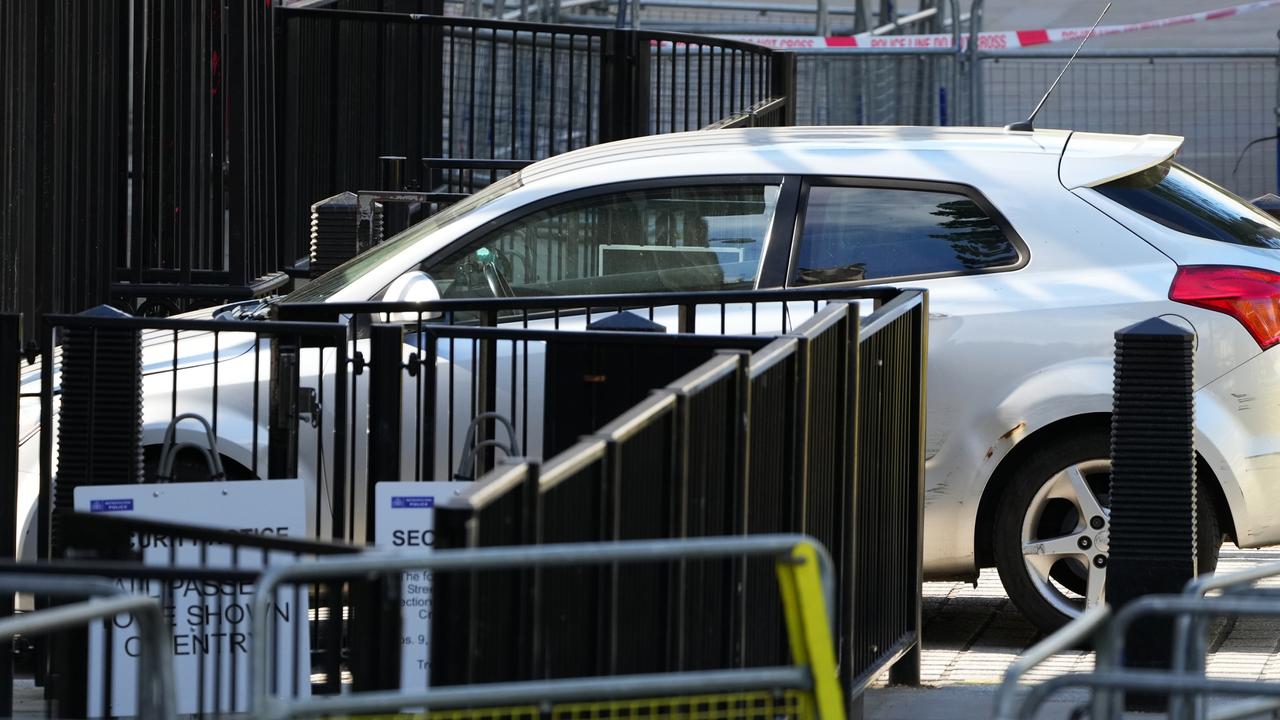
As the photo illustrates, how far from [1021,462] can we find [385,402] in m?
2.45

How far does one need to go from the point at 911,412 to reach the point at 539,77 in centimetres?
966

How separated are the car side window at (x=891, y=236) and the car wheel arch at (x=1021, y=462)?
0.63 meters

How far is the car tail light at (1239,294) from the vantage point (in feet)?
21.1

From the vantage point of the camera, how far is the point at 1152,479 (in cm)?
567

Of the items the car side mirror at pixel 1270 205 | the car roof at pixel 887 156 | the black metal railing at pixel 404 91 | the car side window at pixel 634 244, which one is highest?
the black metal railing at pixel 404 91

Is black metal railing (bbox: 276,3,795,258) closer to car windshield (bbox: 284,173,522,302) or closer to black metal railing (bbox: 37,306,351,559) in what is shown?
car windshield (bbox: 284,173,522,302)

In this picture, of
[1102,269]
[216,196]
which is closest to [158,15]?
[216,196]

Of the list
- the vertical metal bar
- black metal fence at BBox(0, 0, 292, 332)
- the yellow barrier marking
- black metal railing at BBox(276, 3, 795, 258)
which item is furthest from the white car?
black metal railing at BBox(276, 3, 795, 258)

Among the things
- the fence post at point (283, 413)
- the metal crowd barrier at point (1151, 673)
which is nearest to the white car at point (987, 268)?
the fence post at point (283, 413)

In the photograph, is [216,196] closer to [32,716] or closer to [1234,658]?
[32,716]

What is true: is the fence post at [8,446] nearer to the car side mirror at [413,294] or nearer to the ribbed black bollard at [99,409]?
the ribbed black bollard at [99,409]

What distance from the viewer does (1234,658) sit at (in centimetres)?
627

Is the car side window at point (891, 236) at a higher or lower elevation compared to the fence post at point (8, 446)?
higher

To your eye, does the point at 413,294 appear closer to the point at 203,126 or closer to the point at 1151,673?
the point at 203,126
